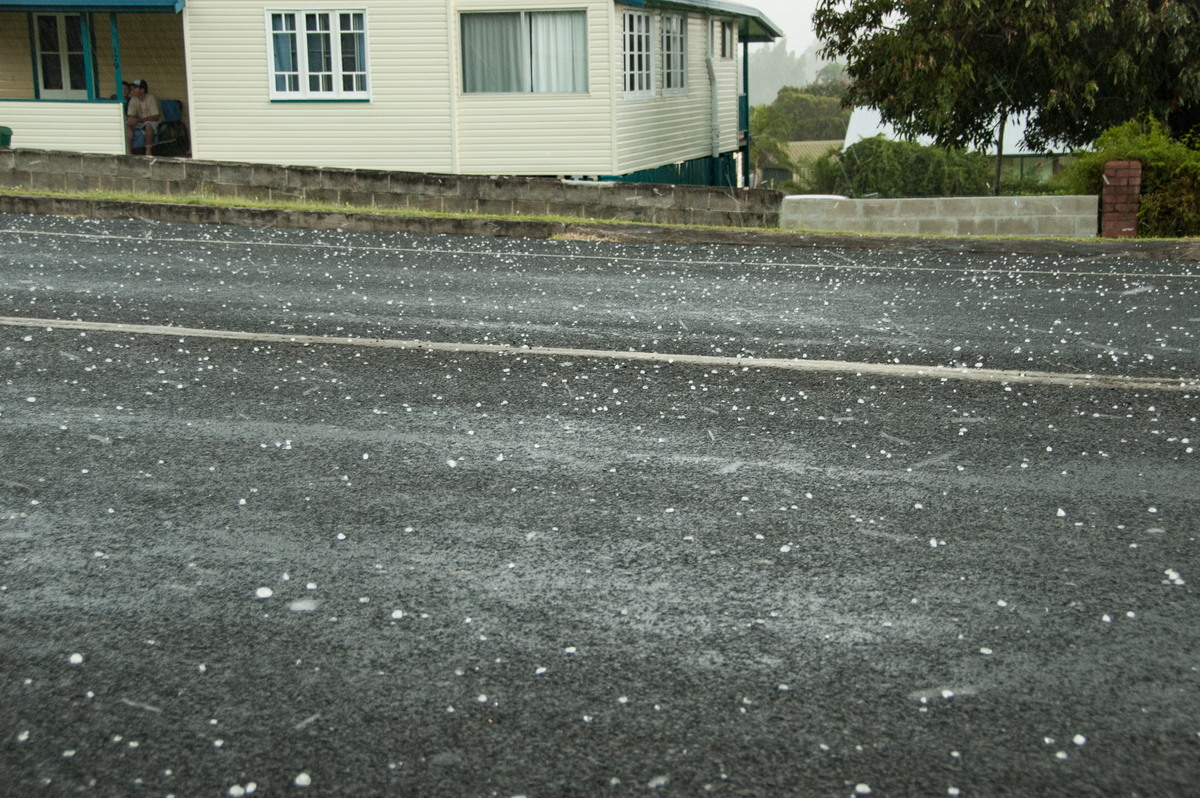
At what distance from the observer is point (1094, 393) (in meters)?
7.32

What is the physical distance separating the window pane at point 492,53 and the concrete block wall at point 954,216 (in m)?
8.65

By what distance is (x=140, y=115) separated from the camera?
25.2 m

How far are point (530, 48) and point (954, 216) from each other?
10037 mm

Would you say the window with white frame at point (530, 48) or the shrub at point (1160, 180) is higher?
the window with white frame at point (530, 48)

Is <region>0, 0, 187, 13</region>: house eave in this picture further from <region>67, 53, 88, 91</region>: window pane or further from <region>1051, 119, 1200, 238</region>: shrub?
<region>1051, 119, 1200, 238</region>: shrub

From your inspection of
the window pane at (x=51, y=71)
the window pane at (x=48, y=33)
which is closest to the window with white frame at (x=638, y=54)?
the window pane at (x=48, y=33)

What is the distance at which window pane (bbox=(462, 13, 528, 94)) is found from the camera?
923 inches

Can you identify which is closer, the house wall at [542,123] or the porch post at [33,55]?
the house wall at [542,123]

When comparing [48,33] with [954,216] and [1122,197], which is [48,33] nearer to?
[954,216]

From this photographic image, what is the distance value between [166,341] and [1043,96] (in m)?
17.1

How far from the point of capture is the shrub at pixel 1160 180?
52.0 feet

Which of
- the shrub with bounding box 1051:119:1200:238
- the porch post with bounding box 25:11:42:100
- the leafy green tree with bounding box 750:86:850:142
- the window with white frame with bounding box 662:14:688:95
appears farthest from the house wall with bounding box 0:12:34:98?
the leafy green tree with bounding box 750:86:850:142

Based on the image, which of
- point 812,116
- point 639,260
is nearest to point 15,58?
point 639,260

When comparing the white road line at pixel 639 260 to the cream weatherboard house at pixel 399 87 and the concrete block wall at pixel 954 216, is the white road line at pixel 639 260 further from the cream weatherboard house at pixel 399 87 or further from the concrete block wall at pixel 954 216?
the cream weatherboard house at pixel 399 87
